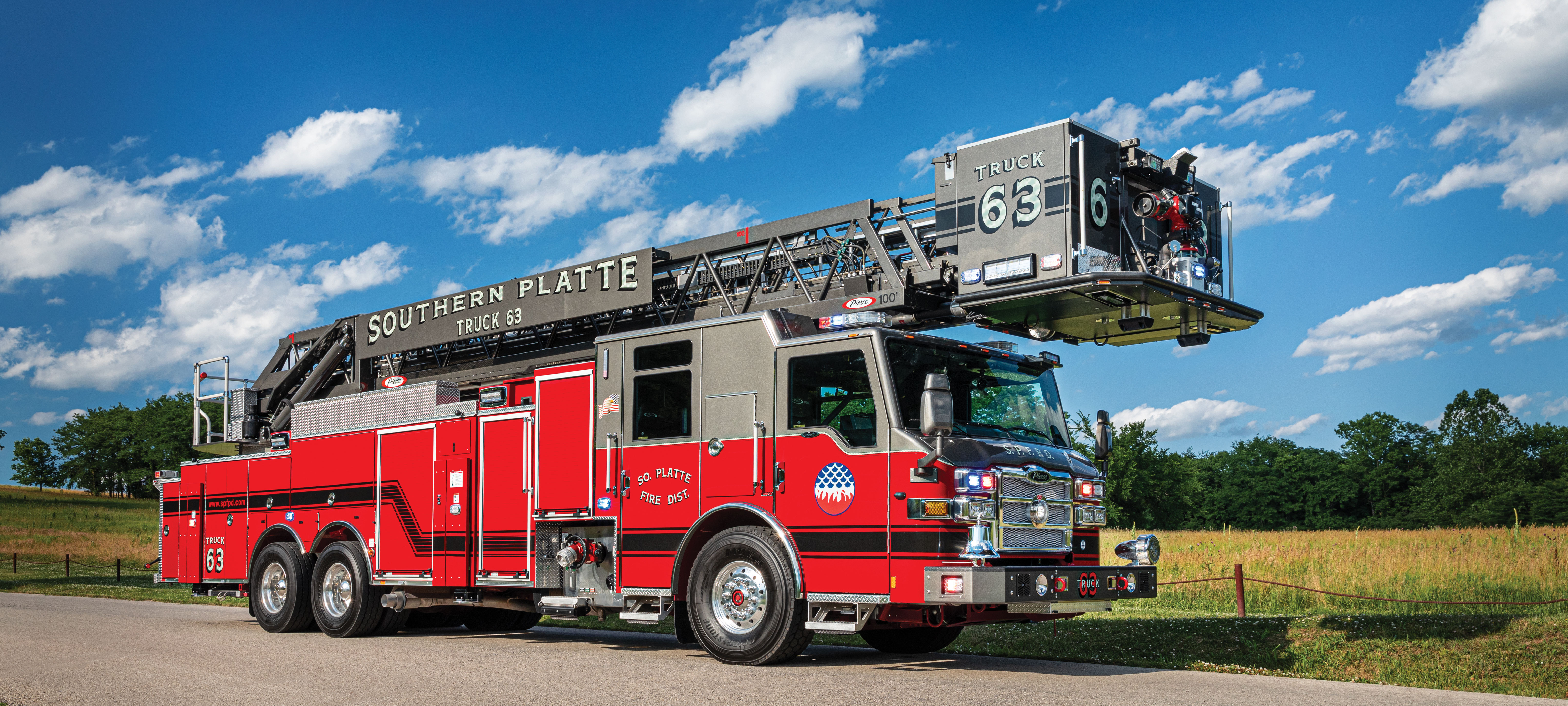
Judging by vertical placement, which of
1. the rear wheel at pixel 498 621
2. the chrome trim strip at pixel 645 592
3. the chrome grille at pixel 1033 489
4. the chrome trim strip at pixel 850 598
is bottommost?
the rear wheel at pixel 498 621

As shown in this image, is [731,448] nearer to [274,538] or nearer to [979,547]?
[979,547]

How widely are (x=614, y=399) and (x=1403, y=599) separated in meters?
11.8

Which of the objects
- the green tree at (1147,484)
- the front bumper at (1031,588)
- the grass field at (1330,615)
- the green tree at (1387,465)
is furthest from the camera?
the green tree at (1387,465)

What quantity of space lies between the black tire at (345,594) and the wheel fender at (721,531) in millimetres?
4943

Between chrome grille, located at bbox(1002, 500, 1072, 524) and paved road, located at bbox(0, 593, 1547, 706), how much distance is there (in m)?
1.22

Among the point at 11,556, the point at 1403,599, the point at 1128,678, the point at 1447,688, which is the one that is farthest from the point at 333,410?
the point at 11,556

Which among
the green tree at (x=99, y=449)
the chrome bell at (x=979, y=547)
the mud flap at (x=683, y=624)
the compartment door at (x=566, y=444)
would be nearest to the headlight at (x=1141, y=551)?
the chrome bell at (x=979, y=547)

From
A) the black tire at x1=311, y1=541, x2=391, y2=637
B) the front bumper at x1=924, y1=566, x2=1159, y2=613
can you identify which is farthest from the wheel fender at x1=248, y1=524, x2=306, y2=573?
the front bumper at x1=924, y1=566, x2=1159, y2=613

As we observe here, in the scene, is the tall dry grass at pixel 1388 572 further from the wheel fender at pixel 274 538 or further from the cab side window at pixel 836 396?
the wheel fender at pixel 274 538

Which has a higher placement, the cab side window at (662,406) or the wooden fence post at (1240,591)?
the cab side window at (662,406)

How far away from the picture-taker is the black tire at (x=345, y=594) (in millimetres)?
13609

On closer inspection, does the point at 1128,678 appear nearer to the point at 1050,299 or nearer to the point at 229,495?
the point at 1050,299

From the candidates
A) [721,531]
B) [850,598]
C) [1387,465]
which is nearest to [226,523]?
[721,531]

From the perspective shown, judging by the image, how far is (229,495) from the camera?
15922 mm
